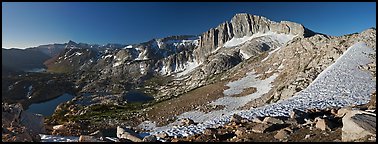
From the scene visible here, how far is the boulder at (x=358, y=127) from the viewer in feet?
46.7

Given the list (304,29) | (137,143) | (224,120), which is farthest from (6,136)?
(304,29)

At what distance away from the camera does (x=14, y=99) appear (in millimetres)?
178250

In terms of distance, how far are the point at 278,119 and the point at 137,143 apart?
28.0 feet

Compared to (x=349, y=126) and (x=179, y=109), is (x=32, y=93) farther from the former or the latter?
(x=349, y=126)

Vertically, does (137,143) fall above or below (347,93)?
below

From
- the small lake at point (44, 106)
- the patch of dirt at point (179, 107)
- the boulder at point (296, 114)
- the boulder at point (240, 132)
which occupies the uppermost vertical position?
the boulder at point (296, 114)

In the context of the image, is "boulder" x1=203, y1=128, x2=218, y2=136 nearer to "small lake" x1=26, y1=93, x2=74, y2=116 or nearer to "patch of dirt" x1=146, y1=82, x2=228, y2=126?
"patch of dirt" x1=146, y1=82, x2=228, y2=126

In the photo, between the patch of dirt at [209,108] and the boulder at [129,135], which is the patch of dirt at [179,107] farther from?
the boulder at [129,135]

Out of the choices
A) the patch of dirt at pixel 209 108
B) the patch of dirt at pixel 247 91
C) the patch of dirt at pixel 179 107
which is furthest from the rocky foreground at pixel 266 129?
the patch of dirt at pixel 247 91

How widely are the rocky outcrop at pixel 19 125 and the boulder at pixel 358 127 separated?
48.3 ft

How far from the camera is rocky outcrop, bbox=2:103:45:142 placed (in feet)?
51.2

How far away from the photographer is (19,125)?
725 inches

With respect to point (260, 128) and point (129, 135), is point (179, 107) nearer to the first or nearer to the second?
point (129, 135)

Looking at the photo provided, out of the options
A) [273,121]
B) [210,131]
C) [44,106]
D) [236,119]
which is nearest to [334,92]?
[236,119]
